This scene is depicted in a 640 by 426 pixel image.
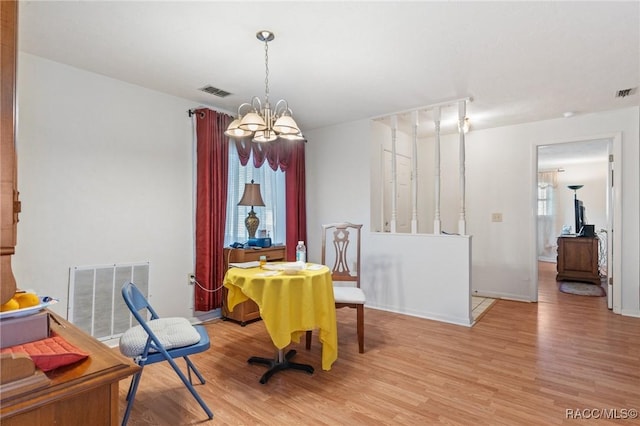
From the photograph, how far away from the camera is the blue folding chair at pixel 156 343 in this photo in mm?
1814

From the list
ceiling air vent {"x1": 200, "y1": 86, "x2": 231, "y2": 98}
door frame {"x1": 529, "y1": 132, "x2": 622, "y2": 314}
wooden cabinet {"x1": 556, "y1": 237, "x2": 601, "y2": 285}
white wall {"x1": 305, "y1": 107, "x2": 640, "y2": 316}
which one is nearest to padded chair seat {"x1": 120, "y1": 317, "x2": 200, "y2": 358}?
ceiling air vent {"x1": 200, "y1": 86, "x2": 231, "y2": 98}

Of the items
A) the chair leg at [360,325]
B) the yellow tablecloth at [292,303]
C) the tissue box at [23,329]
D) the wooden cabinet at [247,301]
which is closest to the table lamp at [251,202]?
the wooden cabinet at [247,301]

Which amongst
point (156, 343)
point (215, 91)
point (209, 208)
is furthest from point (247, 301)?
point (215, 91)

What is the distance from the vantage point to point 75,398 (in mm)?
926

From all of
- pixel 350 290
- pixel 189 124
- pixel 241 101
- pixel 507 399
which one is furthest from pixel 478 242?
pixel 189 124

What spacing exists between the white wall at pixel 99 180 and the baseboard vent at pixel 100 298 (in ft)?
0.23

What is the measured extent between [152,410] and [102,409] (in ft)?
4.32

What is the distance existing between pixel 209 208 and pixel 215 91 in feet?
4.13

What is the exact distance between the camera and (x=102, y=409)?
0.97 m

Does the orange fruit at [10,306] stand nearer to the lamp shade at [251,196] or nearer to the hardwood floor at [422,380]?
the hardwood floor at [422,380]

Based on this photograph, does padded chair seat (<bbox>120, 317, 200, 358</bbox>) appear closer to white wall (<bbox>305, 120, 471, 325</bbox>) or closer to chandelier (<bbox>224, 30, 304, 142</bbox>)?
chandelier (<bbox>224, 30, 304, 142</bbox>)

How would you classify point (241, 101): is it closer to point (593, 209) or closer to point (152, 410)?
point (152, 410)

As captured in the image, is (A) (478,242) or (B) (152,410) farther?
(A) (478,242)

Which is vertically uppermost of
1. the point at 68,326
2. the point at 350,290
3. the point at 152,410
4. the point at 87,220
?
the point at 87,220
